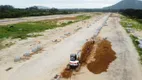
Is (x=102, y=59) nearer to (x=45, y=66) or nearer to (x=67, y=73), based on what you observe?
(x=45, y=66)

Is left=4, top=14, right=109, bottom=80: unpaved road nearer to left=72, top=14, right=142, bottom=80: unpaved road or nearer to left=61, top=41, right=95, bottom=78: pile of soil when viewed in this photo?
left=61, top=41, right=95, bottom=78: pile of soil

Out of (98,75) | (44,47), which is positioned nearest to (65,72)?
(98,75)

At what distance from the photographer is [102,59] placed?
104ft

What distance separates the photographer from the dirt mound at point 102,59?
89.3 feet

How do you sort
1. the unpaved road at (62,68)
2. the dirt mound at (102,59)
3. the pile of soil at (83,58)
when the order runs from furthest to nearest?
1. the dirt mound at (102,59)
2. the pile of soil at (83,58)
3. the unpaved road at (62,68)

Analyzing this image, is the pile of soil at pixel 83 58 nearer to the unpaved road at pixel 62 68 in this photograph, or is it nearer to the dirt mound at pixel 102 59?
the unpaved road at pixel 62 68

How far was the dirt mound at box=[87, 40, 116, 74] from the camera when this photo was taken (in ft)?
89.3

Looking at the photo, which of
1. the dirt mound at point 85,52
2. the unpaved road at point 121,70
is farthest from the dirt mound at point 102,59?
the dirt mound at point 85,52

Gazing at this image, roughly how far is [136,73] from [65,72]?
6.97 meters

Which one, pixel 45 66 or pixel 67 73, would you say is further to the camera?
pixel 45 66

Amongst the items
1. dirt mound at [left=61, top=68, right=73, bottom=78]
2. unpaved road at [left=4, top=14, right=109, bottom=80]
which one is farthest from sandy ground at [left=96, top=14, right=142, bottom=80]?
unpaved road at [left=4, top=14, right=109, bottom=80]

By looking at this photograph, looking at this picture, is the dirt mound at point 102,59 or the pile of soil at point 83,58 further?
the dirt mound at point 102,59

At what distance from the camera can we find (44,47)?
39250 millimetres

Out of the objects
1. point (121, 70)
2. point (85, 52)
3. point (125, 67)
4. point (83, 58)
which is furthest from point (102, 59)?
point (121, 70)
